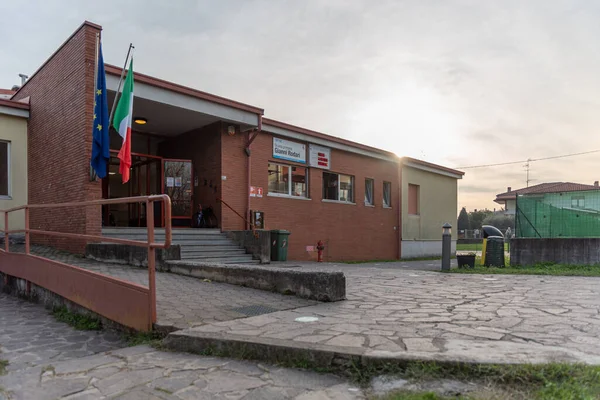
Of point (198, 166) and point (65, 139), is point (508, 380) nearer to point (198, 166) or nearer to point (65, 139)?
point (65, 139)

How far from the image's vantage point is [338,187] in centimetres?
1672

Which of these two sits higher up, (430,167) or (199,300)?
(430,167)

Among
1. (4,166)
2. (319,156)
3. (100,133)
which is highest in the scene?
(319,156)

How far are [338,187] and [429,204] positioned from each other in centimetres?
748

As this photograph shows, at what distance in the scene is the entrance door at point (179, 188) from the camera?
1284cm

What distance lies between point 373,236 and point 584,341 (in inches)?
583

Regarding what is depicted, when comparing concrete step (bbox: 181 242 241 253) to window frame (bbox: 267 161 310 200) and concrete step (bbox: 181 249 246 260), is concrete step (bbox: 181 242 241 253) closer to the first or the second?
concrete step (bbox: 181 249 246 260)

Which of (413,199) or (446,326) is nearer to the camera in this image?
(446,326)

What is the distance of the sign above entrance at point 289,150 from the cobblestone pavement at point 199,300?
24.6 feet

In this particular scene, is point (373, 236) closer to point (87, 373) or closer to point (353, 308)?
point (353, 308)

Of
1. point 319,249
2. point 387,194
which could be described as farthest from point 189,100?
point 387,194

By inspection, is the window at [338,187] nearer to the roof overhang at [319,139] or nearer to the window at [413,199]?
the roof overhang at [319,139]

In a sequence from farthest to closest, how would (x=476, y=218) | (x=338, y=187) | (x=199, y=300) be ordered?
(x=476, y=218), (x=338, y=187), (x=199, y=300)

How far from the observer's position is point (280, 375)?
3.13 m
